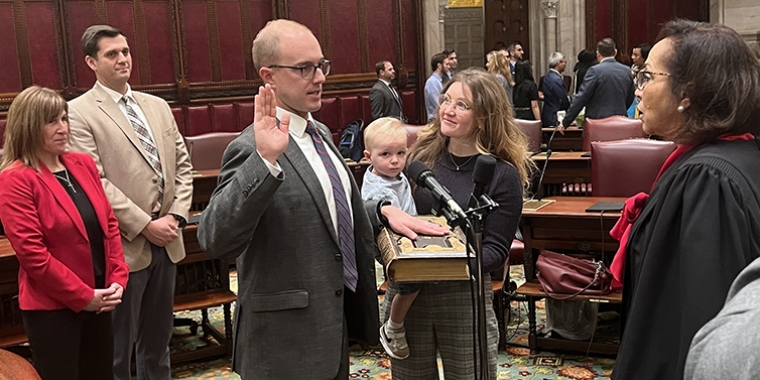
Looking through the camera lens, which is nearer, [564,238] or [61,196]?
[61,196]

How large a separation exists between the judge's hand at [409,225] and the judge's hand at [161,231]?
54.3 inches

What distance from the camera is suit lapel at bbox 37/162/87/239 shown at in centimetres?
303

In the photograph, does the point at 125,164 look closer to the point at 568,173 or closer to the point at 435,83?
the point at 568,173

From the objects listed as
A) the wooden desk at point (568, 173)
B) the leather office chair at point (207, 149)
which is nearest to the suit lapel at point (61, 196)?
the leather office chair at point (207, 149)

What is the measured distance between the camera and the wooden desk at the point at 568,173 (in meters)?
6.05

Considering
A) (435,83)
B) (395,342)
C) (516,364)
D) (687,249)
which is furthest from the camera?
(435,83)

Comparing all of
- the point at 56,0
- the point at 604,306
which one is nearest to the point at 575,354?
the point at 604,306

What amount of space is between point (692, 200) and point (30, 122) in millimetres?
2409

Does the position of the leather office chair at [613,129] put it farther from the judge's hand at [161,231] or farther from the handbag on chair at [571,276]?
the judge's hand at [161,231]

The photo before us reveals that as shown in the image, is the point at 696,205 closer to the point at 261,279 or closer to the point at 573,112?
the point at 261,279

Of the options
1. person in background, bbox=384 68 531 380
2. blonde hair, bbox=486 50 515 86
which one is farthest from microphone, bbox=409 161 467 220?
blonde hair, bbox=486 50 515 86

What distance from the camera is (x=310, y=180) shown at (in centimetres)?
215

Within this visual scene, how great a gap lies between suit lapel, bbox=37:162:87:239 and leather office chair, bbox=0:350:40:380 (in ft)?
1.95

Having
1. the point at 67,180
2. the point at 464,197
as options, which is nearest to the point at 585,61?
the point at 464,197
